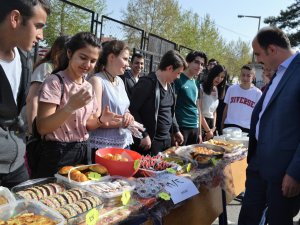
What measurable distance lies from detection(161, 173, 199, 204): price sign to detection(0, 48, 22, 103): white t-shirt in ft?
3.28

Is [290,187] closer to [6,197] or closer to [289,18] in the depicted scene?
[6,197]

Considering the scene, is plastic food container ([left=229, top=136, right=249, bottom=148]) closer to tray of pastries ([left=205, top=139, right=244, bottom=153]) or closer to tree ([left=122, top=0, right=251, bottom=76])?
tray of pastries ([left=205, top=139, right=244, bottom=153])

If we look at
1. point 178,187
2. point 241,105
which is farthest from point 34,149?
point 241,105

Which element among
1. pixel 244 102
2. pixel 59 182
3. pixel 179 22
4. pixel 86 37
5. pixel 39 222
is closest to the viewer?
pixel 39 222

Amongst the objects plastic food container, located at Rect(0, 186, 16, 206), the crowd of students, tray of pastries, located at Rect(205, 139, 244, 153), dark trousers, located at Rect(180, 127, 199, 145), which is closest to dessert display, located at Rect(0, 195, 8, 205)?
plastic food container, located at Rect(0, 186, 16, 206)

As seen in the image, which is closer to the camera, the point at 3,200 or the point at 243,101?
the point at 3,200

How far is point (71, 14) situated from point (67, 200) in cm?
936

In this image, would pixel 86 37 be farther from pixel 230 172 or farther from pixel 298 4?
pixel 298 4

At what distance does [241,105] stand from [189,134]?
938 millimetres

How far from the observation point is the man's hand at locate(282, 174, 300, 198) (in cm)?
192

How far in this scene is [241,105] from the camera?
168 inches

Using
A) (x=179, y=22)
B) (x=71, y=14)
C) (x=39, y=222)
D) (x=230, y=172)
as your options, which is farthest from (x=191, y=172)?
(x=179, y=22)

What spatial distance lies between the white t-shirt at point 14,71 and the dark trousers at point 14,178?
40 cm

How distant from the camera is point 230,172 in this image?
3.01 meters
